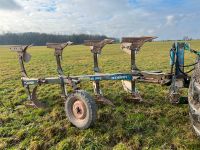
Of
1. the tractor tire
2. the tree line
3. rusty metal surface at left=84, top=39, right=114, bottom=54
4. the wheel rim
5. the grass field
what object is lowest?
the grass field

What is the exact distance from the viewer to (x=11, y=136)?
5.27 meters

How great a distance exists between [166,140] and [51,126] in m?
2.58

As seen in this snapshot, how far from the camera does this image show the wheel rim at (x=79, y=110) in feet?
17.1

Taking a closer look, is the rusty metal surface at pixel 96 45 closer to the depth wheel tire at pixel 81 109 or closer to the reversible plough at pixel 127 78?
the reversible plough at pixel 127 78

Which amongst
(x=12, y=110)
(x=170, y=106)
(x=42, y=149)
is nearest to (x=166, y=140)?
(x=170, y=106)

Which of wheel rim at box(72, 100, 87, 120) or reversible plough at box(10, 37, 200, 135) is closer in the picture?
reversible plough at box(10, 37, 200, 135)

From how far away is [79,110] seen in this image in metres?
5.33

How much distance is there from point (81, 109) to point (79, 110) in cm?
9

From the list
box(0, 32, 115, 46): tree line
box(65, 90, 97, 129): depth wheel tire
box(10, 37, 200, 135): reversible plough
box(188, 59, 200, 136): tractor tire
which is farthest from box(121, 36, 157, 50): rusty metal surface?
box(0, 32, 115, 46): tree line

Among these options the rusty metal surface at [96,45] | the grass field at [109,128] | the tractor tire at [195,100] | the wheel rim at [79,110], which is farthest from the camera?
the rusty metal surface at [96,45]

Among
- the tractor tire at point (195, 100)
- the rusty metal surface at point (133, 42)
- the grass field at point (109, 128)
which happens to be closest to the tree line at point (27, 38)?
the grass field at point (109, 128)

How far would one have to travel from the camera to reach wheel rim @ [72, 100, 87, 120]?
17.1 feet

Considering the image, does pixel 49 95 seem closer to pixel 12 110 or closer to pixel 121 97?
pixel 12 110

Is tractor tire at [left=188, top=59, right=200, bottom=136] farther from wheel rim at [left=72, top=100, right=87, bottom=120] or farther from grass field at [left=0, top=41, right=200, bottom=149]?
wheel rim at [left=72, top=100, right=87, bottom=120]
